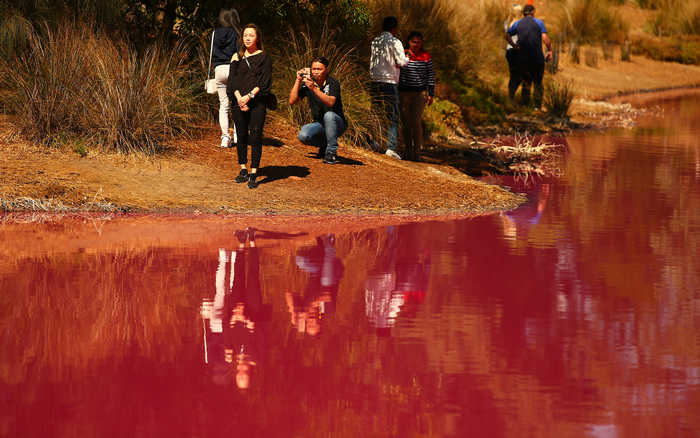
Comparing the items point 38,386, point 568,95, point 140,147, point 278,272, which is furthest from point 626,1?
point 38,386

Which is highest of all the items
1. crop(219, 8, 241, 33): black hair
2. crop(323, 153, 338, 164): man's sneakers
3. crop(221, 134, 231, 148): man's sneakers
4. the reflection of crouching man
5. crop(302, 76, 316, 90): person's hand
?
crop(219, 8, 241, 33): black hair

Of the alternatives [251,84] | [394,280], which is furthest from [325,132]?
[394,280]

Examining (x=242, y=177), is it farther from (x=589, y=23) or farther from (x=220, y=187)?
(x=589, y=23)

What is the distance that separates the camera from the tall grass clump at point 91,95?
43.7ft

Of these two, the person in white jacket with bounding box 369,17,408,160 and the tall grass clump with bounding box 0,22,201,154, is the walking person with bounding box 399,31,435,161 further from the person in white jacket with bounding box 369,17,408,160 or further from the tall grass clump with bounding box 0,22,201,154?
the tall grass clump with bounding box 0,22,201,154

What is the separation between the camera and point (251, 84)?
11766 millimetres

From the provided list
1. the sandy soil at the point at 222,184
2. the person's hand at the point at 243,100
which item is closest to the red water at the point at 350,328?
the sandy soil at the point at 222,184

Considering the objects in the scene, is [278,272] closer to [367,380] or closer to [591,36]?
[367,380]

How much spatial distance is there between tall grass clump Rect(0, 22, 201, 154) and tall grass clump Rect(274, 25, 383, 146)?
203 centimetres

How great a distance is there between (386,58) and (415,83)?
0.52 metres

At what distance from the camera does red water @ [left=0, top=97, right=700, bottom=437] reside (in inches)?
211

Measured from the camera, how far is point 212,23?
16.0m

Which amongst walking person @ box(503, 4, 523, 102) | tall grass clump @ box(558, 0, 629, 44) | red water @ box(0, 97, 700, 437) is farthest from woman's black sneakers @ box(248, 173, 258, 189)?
tall grass clump @ box(558, 0, 629, 44)

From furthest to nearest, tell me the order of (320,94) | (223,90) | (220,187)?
(223,90), (320,94), (220,187)
